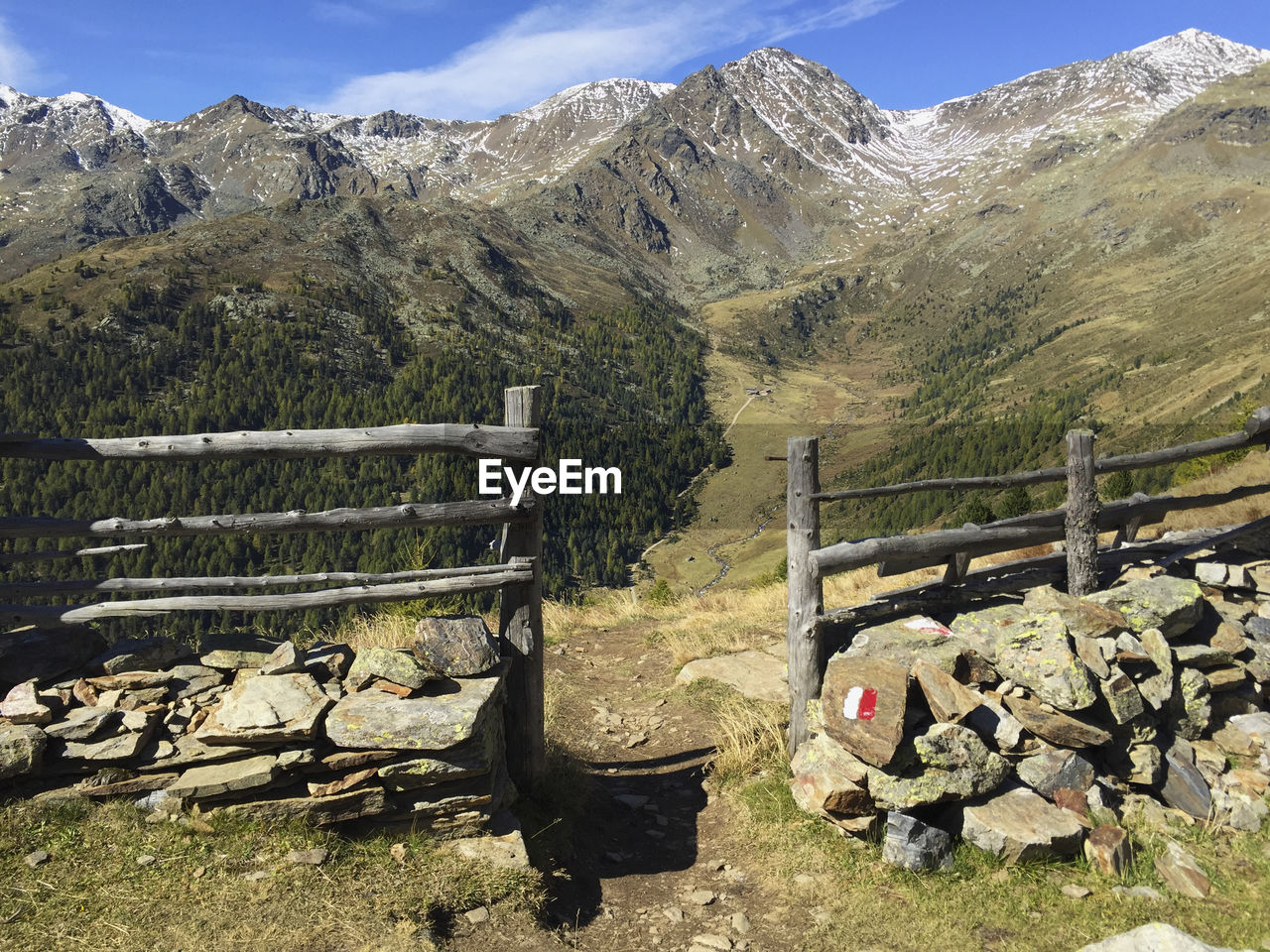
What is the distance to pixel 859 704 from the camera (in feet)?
23.1

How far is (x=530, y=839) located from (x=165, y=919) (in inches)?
119

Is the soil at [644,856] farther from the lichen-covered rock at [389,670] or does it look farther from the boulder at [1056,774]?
the boulder at [1056,774]

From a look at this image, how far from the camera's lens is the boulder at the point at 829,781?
682 cm

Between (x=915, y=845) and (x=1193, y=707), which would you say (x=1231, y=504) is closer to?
(x=1193, y=707)

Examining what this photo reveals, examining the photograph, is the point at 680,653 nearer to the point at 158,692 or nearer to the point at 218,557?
the point at 158,692

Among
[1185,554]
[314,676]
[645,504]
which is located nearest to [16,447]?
[314,676]

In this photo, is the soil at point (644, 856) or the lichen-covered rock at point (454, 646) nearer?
the soil at point (644, 856)

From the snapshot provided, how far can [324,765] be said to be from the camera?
19.5 ft

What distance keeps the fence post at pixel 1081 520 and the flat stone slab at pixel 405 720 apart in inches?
295

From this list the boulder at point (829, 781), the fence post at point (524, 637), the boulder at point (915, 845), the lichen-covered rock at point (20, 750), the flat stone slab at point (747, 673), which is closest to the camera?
the lichen-covered rock at point (20, 750)

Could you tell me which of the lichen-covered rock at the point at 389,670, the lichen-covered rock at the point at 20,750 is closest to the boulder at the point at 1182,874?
the lichen-covered rock at the point at 389,670

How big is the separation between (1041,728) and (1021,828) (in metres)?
1.13

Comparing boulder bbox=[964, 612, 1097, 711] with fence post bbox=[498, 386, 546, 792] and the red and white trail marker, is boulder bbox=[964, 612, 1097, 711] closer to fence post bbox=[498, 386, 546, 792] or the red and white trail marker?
the red and white trail marker

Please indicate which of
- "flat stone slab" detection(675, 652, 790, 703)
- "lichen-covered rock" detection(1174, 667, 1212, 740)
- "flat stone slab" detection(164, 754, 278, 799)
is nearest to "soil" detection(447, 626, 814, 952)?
"flat stone slab" detection(675, 652, 790, 703)
